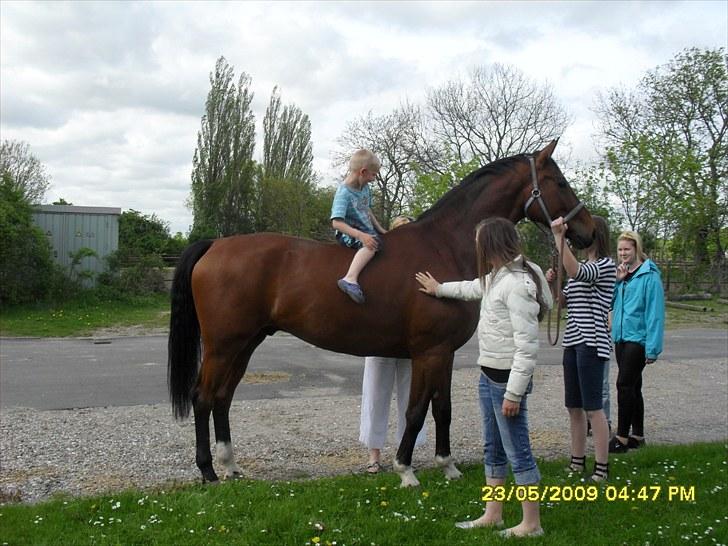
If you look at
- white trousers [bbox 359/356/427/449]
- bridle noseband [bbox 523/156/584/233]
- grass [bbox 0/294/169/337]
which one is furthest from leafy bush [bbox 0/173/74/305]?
bridle noseband [bbox 523/156/584/233]

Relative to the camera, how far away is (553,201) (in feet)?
16.0

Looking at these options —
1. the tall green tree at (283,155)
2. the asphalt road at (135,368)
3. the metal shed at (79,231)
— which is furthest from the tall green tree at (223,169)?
the asphalt road at (135,368)

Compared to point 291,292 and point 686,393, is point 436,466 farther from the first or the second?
point 686,393

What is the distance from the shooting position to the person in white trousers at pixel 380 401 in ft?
17.4

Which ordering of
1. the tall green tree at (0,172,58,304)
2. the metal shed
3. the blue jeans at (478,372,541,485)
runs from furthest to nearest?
the metal shed < the tall green tree at (0,172,58,304) < the blue jeans at (478,372,541,485)

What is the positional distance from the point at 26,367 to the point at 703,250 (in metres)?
27.1

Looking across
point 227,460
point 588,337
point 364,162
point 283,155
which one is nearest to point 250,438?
point 227,460

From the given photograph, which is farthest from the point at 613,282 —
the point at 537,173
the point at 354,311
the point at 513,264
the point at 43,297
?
the point at 43,297

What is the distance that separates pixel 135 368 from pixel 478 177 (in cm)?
780

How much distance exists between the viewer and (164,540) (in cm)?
352

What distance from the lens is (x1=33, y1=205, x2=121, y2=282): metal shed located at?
69.4 ft

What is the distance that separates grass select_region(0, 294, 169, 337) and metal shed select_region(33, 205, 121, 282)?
2028 mm

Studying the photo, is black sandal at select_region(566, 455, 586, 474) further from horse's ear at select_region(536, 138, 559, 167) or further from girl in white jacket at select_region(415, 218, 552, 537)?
horse's ear at select_region(536, 138, 559, 167)

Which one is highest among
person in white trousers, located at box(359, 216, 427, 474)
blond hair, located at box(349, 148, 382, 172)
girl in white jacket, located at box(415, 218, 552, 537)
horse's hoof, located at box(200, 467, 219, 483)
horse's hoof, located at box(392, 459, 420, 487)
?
blond hair, located at box(349, 148, 382, 172)
